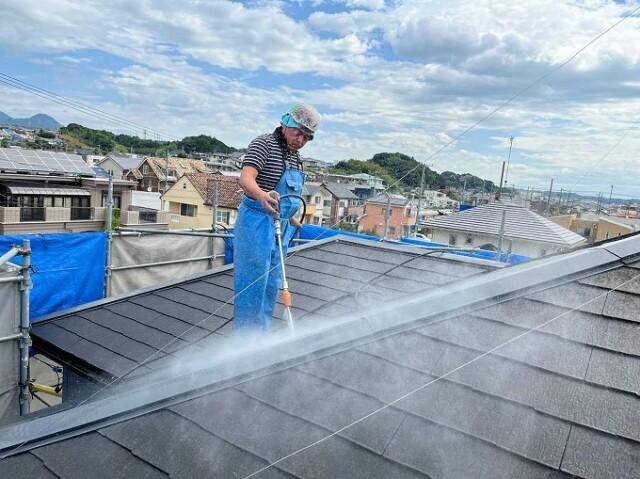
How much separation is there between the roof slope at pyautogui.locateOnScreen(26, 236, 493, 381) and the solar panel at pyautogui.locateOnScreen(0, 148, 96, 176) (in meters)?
24.4

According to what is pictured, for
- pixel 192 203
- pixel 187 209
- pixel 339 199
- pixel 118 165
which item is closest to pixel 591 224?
pixel 192 203

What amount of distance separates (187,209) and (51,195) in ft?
26.5

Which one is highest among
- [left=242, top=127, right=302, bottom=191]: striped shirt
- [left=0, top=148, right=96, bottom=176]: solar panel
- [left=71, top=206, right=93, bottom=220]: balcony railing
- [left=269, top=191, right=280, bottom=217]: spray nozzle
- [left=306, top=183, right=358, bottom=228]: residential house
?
[left=242, top=127, right=302, bottom=191]: striped shirt

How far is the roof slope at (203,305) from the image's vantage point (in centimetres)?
371

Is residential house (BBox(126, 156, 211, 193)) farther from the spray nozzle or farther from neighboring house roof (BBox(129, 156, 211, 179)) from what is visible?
the spray nozzle

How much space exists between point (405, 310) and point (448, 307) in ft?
0.54

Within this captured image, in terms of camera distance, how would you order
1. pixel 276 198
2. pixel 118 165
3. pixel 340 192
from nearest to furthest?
1. pixel 276 198
2. pixel 340 192
3. pixel 118 165

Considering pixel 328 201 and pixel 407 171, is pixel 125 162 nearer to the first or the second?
pixel 328 201

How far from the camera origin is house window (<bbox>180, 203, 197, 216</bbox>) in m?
29.6

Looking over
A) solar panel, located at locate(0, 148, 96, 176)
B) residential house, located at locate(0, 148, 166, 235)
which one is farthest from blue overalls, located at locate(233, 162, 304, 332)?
solar panel, located at locate(0, 148, 96, 176)

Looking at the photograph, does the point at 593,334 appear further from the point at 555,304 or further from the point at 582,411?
the point at 582,411

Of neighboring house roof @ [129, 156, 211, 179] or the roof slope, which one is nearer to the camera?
the roof slope

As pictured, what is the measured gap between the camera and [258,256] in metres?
2.93

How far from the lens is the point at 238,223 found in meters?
2.93
